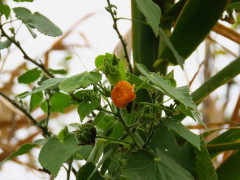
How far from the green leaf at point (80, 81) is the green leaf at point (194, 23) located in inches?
12.4

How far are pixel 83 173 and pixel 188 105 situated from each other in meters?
0.15

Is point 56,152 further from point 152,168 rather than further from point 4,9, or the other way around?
point 4,9

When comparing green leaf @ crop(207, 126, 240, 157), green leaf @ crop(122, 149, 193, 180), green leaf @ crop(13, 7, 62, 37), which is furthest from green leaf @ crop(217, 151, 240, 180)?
green leaf @ crop(13, 7, 62, 37)

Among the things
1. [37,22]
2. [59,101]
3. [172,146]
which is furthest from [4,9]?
[172,146]

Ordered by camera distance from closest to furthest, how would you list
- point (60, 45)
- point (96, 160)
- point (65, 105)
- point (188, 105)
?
point (188, 105)
point (96, 160)
point (65, 105)
point (60, 45)

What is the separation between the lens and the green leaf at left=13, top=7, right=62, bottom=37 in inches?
23.4

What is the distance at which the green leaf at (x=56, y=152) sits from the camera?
1.40 feet

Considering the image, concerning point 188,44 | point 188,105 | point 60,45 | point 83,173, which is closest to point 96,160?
point 83,173

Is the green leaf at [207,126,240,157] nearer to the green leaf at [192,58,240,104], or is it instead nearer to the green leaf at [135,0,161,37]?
the green leaf at [192,58,240,104]

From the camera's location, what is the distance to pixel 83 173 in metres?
0.49

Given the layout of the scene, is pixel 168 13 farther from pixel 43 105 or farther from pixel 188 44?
pixel 43 105

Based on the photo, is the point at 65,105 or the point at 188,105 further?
the point at 65,105

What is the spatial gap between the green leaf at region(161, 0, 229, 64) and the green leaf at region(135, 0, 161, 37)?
18 centimetres

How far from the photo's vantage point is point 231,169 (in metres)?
0.61
